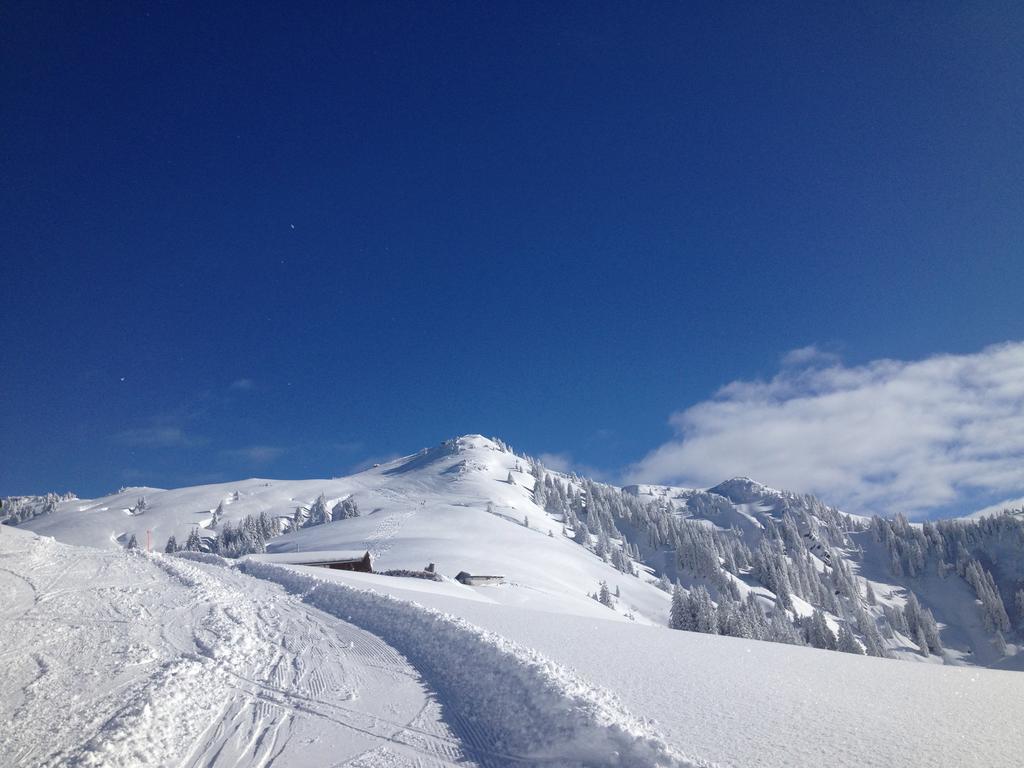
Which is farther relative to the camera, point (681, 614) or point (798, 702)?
point (681, 614)

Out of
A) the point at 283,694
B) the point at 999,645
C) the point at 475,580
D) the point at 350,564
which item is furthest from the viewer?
the point at 999,645

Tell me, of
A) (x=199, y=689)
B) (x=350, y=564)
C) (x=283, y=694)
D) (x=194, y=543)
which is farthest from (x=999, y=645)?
(x=194, y=543)

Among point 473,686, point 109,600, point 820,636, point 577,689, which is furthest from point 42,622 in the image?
point 820,636

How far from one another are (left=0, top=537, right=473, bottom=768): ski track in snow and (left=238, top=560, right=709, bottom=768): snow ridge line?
53 centimetres

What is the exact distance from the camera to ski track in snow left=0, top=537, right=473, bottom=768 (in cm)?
611

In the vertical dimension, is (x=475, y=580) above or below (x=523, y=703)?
above

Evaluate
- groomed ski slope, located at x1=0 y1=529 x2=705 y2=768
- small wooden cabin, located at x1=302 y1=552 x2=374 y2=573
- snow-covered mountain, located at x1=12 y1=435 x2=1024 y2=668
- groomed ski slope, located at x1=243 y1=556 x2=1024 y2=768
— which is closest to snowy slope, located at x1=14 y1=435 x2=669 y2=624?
snow-covered mountain, located at x1=12 y1=435 x2=1024 y2=668

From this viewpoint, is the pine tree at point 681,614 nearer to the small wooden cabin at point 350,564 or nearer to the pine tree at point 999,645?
the small wooden cabin at point 350,564

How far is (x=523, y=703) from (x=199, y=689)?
16.8 feet

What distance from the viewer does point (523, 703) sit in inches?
300

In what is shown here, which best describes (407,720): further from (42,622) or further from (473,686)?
(42,622)

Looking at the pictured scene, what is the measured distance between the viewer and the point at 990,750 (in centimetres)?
573

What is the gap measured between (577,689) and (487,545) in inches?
3569

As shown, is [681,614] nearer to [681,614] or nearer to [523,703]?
[681,614]
